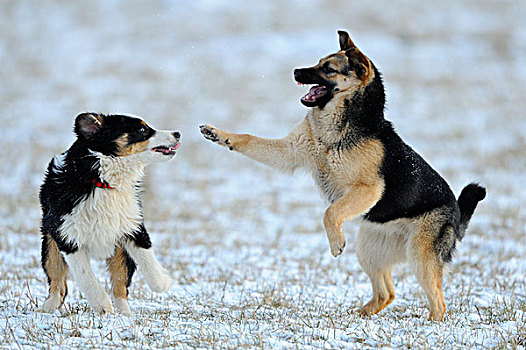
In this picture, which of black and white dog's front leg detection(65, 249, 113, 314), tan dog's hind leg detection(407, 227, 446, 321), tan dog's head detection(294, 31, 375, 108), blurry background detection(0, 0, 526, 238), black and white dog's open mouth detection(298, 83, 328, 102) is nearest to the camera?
black and white dog's front leg detection(65, 249, 113, 314)

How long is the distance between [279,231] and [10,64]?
18.0 m

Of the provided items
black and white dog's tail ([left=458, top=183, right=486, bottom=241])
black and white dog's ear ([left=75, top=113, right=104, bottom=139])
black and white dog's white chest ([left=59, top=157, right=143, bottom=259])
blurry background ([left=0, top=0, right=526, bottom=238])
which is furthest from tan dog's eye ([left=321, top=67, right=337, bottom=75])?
blurry background ([left=0, top=0, right=526, bottom=238])

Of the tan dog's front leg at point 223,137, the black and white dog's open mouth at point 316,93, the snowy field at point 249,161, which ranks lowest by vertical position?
the snowy field at point 249,161

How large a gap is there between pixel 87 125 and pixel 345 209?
252cm

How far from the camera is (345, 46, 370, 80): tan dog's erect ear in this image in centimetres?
586

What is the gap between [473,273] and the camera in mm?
7863

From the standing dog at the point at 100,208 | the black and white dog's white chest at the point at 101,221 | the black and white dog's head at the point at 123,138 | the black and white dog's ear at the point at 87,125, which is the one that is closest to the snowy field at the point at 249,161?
the standing dog at the point at 100,208

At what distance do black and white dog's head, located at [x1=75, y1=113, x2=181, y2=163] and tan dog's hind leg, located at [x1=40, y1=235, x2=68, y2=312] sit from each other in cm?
103

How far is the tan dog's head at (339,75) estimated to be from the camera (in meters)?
5.88

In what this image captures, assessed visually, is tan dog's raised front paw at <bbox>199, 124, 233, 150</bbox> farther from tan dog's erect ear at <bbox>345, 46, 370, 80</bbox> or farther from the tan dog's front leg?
tan dog's erect ear at <bbox>345, 46, 370, 80</bbox>

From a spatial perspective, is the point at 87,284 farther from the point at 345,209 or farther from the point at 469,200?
the point at 469,200

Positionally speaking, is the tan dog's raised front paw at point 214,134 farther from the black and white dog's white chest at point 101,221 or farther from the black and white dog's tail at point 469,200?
the black and white dog's tail at point 469,200

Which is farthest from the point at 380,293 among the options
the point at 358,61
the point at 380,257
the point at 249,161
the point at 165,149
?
the point at 249,161

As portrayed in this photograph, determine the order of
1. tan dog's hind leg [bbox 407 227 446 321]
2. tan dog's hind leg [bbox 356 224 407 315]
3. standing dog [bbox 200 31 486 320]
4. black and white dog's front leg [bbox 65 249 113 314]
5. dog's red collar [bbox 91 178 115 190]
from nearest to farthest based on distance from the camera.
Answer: black and white dog's front leg [bbox 65 249 113 314], dog's red collar [bbox 91 178 115 190], tan dog's hind leg [bbox 407 227 446 321], standing dog [bbox 200 31 486 320], tan dog's hind leg [bbox 356 224 407 315]
